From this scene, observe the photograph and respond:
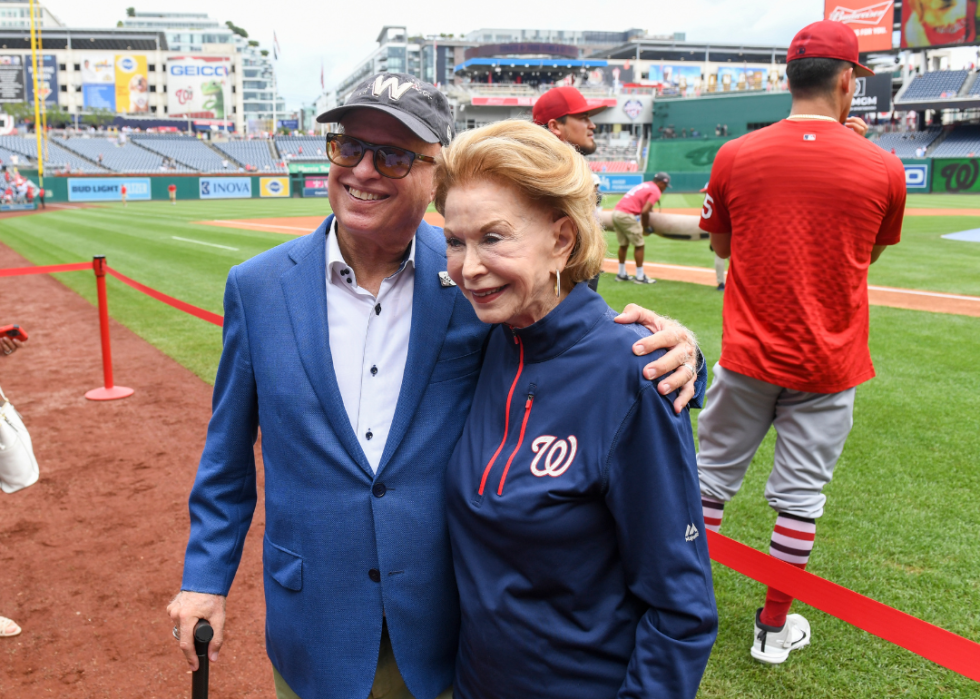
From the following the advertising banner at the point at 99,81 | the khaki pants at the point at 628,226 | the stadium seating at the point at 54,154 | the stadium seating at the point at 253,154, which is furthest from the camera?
the advertising banner at the point at 99,81

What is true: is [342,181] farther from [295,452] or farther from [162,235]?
[162,235]

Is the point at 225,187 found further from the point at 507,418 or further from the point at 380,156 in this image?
the point at 507,418

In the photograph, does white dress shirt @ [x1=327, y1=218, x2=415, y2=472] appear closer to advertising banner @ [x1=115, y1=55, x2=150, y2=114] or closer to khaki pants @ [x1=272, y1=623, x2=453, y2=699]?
khaki pants @ [x1=272, y1=623, x2=453, y2=699]

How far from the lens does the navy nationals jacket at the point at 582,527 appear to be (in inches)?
62.1

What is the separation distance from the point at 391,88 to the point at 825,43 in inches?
76.7

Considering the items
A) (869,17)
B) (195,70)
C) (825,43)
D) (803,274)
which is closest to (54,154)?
(195,70)

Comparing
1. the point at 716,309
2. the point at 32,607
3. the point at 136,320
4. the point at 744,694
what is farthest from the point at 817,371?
the point at 136,320

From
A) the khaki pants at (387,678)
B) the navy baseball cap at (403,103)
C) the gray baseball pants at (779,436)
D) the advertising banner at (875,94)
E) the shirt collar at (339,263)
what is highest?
the advertising banner at (875,94)

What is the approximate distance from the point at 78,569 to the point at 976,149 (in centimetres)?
5568

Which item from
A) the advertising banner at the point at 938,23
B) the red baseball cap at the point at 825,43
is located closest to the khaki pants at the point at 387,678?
the red baseball cap at the point at 825,43

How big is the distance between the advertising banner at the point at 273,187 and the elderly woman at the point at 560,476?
50548mm

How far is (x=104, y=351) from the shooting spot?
25.0ft

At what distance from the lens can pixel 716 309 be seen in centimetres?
1073

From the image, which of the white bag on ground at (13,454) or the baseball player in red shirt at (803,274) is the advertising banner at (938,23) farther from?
the white bag on ground at (13,454)
